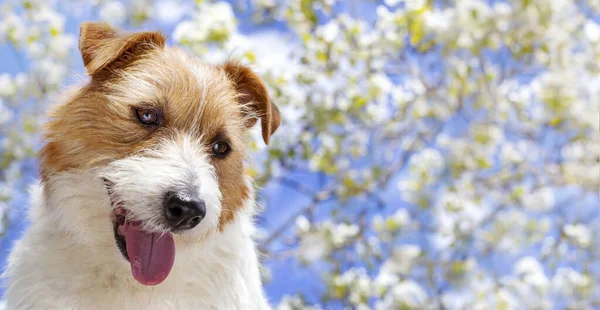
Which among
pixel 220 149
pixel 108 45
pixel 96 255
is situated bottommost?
pixel 96 255

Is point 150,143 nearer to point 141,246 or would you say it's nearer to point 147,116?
point 147,116

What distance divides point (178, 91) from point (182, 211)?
1.57ft

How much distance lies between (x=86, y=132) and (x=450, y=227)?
3.49 metres

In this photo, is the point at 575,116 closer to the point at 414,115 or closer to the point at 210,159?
the point at 414,115

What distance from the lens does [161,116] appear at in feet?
8.40

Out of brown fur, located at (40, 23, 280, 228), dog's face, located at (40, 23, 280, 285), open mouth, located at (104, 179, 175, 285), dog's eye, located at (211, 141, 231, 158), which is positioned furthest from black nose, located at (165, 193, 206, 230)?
dog's eye, located at (211, 141, 231, 158)

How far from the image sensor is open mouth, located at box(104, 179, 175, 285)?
2477mm

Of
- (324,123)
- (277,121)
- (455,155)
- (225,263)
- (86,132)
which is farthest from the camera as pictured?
(455,155)

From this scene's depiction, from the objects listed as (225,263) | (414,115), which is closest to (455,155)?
(414,115)

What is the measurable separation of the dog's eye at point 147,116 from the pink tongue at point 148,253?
14.9 inches

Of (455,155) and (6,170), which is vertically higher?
(455,155)

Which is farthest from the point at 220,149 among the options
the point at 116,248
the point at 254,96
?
the point at 116,248

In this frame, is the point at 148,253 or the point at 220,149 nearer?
the point at 148,253

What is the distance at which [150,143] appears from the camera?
8.14ft
